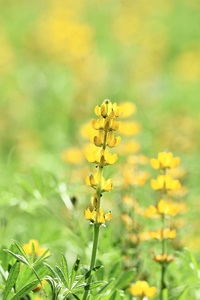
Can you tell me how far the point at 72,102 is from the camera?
4.30 metres

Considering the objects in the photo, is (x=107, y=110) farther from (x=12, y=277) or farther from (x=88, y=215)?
(x=12, y=277)

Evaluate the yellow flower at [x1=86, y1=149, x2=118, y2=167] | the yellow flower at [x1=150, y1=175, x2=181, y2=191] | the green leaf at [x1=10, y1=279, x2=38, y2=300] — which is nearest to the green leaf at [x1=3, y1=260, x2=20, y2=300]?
the green leaf at [x1=10, y1=279, x2=38, y2=300]

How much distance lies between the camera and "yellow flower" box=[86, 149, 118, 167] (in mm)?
922

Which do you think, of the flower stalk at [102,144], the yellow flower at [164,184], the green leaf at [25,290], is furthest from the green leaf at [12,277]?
the yellow flower at [164,184]

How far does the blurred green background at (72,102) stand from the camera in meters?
1.73

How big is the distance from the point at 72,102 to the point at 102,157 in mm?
3417

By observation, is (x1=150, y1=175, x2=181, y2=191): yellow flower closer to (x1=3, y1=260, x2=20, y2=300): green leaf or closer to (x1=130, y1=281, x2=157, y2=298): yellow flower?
(x1=130, y1=281, x2=157, y2=298): yellow flower

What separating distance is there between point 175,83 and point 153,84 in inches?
15.8

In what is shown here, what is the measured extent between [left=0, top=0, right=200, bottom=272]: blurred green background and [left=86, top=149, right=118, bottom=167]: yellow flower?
0.52 metres

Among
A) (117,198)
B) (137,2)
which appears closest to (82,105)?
(117,198)

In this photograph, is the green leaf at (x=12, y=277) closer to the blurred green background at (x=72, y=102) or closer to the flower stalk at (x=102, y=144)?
the flower stalk at (x=102, y=144)

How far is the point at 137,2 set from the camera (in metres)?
9.12

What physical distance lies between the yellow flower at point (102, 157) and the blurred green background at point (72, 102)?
522 millimetres

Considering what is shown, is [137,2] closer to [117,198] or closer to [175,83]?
[175,83]
